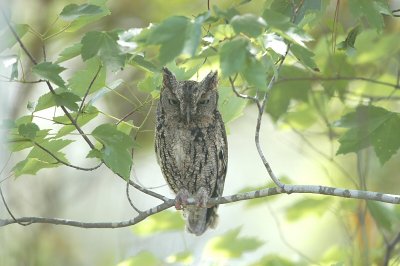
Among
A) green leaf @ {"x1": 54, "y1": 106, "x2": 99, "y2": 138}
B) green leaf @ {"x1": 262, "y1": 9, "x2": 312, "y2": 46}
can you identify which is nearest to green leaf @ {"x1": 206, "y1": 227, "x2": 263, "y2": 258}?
green leaf @ {"x1": 54, "y1": 106, "x2": 99, "y2": 138}

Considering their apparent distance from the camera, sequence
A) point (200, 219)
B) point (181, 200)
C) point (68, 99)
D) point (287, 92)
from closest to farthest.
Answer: point (68, 99) < point (181, 200) < point (287, 92) < point (200, 219)

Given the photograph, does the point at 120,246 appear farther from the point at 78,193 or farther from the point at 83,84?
the point at 78,193

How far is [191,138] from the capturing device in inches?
181

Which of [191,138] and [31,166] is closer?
[31,166]

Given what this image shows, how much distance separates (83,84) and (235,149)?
7356mm

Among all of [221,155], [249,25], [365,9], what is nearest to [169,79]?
[221,155]

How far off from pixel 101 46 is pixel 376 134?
1516 mm

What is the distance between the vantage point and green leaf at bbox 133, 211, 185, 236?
4691mm

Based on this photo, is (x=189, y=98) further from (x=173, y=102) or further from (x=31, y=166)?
(x=31, y=166)

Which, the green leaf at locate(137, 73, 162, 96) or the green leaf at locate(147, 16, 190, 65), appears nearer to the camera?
the green leaf at locate(147, 16, 190, 65)

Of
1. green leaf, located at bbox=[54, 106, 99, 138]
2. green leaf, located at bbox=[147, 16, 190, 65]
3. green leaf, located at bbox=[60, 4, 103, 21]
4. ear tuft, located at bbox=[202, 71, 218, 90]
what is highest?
green leaf, located at bbox=[147, 16, 190, 65]

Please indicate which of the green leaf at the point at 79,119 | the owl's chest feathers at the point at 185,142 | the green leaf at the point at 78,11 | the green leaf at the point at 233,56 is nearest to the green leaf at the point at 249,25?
the green leaf at the point at 233,56

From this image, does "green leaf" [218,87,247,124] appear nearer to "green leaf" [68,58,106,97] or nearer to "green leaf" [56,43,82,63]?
"green leaf" [68,58,106,97]

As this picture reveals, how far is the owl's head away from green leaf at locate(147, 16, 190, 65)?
178 centimetres
